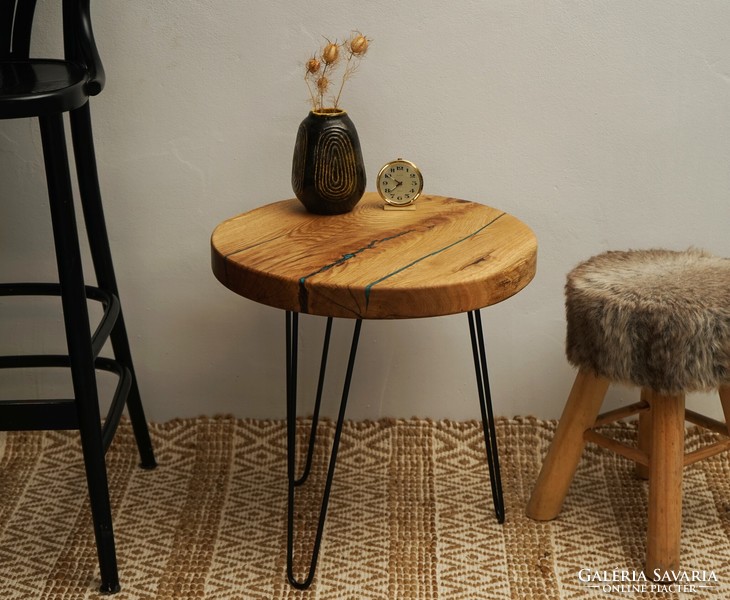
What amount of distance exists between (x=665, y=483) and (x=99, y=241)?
1.04 metres

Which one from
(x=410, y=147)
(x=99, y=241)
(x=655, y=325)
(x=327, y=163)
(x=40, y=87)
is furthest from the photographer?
(x=410, y=147)

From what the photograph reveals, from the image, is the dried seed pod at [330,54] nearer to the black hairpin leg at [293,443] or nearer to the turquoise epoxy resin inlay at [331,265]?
the turquoise epoxy resin inlay at [331,265]

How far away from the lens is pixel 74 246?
1.26 meters

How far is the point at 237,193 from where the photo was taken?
1723mm

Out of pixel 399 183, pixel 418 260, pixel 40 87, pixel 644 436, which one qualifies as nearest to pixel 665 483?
pixel 644 436

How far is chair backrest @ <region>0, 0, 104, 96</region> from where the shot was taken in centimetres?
140

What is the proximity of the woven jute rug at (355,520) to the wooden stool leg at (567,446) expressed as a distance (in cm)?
4

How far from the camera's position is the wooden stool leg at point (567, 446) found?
4.88 feet

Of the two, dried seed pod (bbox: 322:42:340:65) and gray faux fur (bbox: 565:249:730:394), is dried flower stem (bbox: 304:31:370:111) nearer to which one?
dried seed pod (bbox: 322:42:340:65)

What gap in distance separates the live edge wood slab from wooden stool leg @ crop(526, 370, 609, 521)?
26cm

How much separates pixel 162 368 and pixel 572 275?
87cm

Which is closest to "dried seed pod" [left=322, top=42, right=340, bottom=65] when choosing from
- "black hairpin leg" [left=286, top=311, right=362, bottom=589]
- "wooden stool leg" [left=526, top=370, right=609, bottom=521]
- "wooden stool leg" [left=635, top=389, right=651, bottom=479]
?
"black hairpin leg" [left=286, top=311, right=362, bottom=589]

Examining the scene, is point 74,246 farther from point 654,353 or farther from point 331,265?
point 654,353

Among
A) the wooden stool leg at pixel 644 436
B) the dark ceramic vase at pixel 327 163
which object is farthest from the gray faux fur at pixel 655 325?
the dark ceramic vase at pixel 327 163
